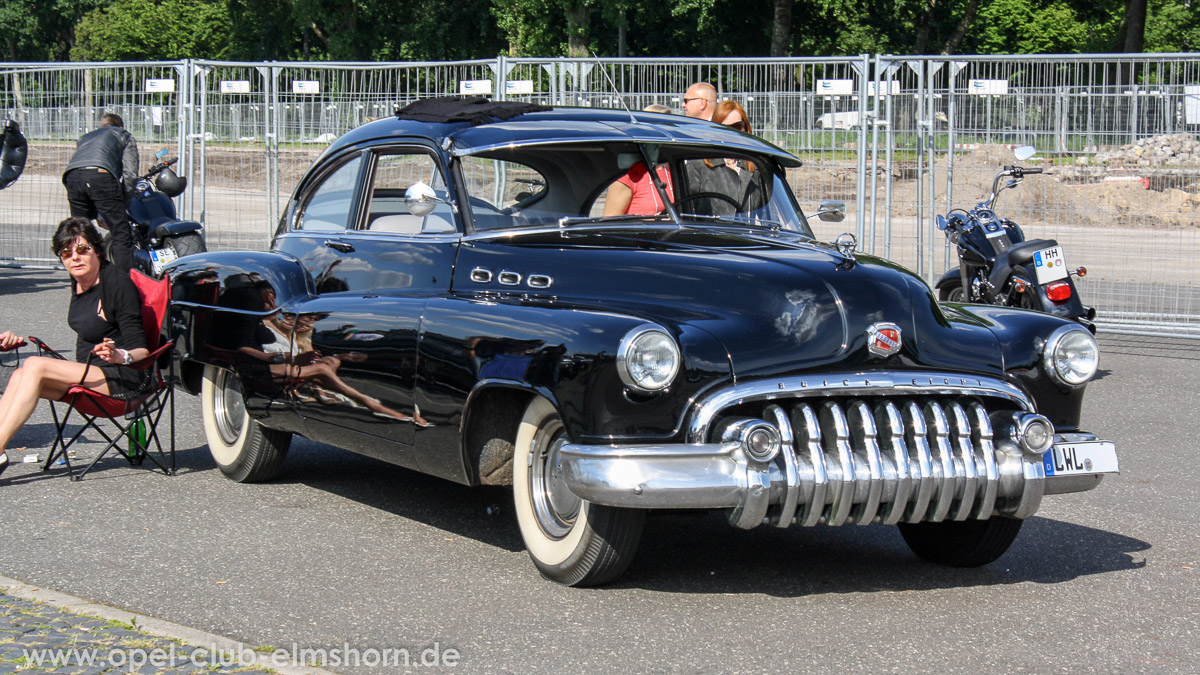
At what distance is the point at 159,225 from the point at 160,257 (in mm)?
384

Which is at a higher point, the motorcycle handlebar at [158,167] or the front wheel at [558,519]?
the motorcycle handlebar at [158,167]

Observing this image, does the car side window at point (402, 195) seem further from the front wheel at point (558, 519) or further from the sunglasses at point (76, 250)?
the sunglasses at point (76, 250)

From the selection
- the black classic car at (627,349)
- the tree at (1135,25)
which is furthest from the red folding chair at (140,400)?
the tree at (1135,25)

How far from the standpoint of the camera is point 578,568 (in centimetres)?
520

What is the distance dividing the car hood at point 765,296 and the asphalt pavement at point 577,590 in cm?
88

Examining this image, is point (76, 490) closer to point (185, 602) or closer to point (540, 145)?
point (185, 602)

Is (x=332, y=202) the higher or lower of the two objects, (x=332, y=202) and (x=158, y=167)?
the lower

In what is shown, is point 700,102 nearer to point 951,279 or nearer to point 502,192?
point 951,279

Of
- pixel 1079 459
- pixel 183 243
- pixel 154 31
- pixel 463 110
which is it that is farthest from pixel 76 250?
pixel 154 31

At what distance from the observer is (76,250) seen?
730cm

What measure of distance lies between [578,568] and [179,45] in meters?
71.6

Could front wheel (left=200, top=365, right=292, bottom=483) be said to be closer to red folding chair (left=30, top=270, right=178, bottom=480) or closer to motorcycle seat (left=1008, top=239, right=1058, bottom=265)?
red folding chair (left=30, top=270, right=178, bottom=480)

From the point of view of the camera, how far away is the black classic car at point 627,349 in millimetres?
4863

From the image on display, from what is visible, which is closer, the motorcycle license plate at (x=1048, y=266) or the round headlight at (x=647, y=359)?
the round headlight at (x=647, y=359)
